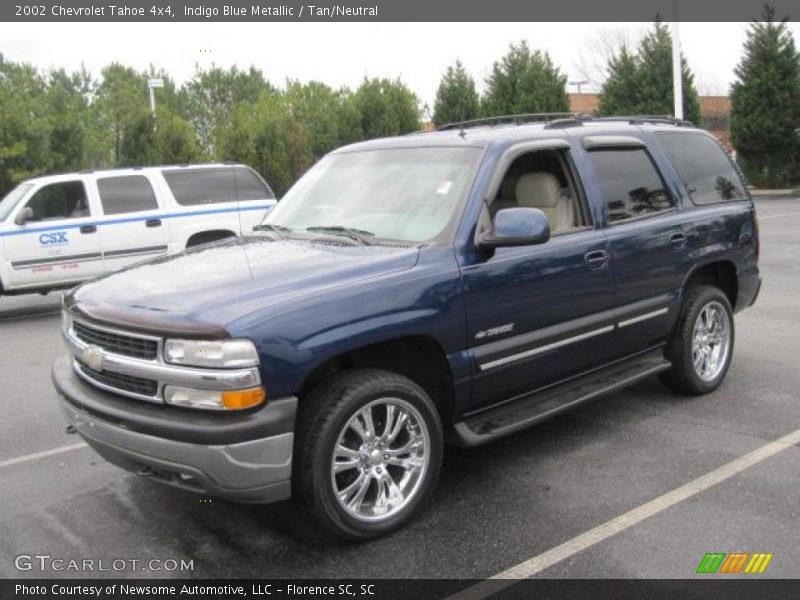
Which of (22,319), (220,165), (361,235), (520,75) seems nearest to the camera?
(361,235)

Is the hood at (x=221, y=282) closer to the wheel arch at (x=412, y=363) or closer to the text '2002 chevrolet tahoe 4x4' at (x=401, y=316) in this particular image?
the text '2002 chevrolet tahoe 4x4' at (x=401, y=316)

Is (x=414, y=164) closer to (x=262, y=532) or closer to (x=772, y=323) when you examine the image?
(x=262, y=532)

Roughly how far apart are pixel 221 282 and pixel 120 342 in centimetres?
50

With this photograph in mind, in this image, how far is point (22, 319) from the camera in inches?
421

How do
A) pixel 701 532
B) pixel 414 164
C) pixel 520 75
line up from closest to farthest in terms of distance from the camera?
pixel 701 532 < pixel 414 164 < pixel 520 75

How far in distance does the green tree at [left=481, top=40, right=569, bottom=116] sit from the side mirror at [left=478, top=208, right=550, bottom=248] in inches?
977

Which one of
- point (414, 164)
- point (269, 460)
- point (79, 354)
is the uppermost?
point (414, 164)

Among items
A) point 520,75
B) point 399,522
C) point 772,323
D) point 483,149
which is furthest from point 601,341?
point 520,75

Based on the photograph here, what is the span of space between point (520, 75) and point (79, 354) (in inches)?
1054

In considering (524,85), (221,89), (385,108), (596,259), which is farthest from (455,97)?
(221,89)

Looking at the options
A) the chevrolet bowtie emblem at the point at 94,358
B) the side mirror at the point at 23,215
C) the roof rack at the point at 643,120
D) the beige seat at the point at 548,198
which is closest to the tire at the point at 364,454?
the chevrolet bowtie emblem at the point at 94,358

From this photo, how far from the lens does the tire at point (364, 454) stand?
3.34 meters

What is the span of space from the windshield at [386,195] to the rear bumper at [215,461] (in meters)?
1.34

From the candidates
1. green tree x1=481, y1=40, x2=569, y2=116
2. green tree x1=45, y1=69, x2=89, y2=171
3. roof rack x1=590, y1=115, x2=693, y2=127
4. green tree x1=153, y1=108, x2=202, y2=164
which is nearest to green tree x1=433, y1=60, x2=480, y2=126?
green tree x1=481, y1=40, x2=569, y2=116
